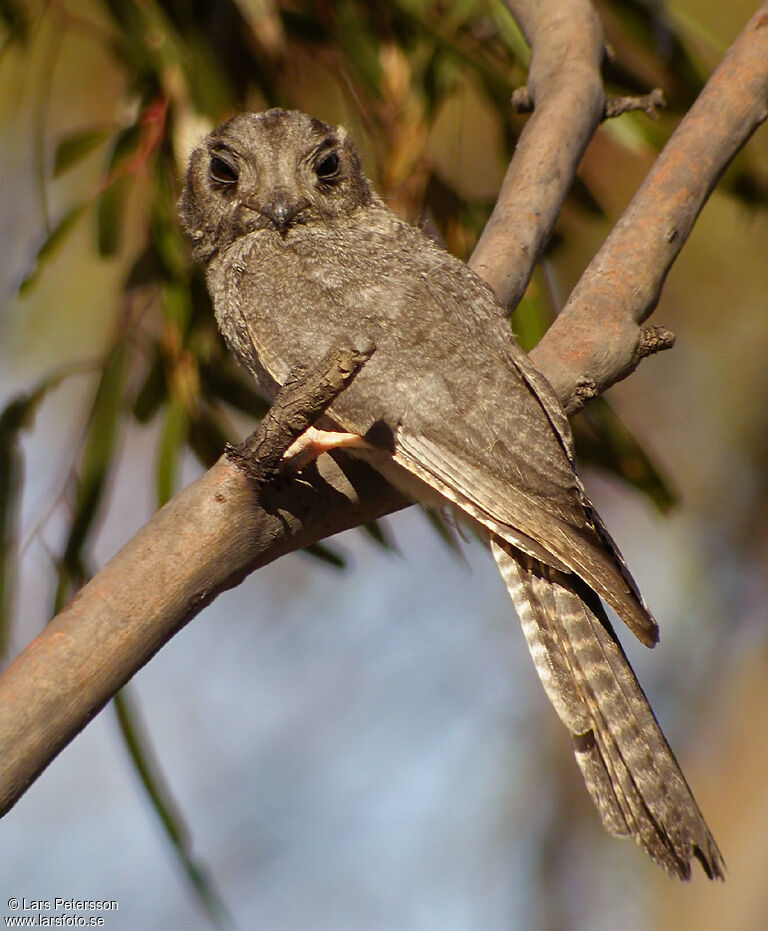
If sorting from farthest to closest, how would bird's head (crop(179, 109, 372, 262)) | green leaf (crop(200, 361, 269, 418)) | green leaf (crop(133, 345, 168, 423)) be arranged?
green leaf (crop(200, 361, 269, 418))
green leaf (crop(133, 345, 168, 423))
bird's head (crop(179, 109, 372, 262))

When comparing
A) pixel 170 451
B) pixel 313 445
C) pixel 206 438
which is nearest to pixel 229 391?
pixel 206 438

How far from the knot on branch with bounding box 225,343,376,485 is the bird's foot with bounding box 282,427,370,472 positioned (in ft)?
0.11

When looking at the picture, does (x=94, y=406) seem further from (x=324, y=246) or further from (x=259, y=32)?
(x=259, y=32)

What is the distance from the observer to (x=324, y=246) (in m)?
2.41

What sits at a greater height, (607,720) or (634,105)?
(634,105)

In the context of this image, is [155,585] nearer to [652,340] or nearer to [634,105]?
[652,340]

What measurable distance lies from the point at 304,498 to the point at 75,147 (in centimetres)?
145

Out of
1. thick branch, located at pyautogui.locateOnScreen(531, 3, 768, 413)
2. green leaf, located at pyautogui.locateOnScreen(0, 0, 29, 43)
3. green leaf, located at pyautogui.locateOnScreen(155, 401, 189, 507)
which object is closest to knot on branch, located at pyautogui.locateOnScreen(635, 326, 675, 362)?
thick branch, located at pyautogui.locateOnScreen(531, 3, 768, 413)

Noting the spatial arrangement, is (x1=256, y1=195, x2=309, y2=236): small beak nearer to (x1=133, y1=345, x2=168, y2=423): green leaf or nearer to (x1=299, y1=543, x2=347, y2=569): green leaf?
(x1=133, y1=345, x2=168, y2=423): green leaf

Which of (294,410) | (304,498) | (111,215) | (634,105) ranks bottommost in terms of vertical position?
(111,215)

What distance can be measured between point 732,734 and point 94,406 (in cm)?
352

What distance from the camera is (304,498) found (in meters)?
1.82

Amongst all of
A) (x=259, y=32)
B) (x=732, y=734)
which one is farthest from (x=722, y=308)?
(x=259, y=32)

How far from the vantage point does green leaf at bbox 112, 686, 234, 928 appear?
8.11 feet
